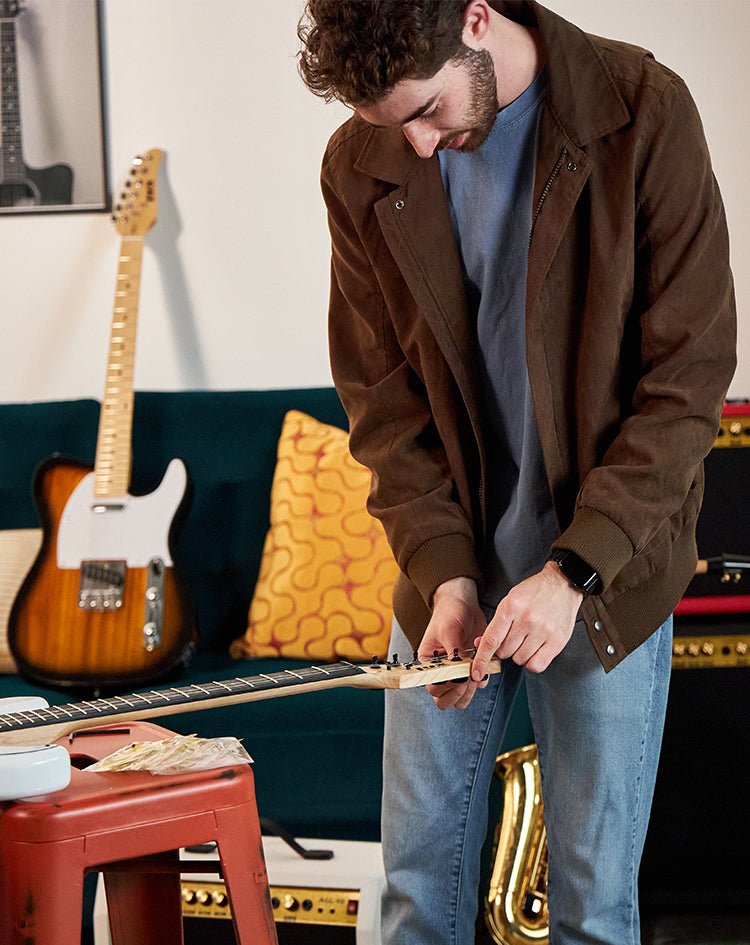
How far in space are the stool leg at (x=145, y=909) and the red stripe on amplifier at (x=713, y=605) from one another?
1.22 m

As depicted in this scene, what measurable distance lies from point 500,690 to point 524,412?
33 centimetres

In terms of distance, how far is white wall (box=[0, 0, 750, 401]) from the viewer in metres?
2.89

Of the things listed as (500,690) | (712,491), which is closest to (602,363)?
(500,690)

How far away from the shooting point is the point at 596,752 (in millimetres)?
1281

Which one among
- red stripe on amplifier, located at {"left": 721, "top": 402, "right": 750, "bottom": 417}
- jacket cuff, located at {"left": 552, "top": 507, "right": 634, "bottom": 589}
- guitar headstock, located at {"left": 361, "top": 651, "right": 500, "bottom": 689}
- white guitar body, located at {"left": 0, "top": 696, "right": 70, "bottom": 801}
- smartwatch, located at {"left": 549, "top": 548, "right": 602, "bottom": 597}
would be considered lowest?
white guitar body, located at {"left": 0, "top": 696, "right": 70, "bottom": 801}

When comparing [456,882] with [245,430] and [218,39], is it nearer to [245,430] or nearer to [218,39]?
[245,430]

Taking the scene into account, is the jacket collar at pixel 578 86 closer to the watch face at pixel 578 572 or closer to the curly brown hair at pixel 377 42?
the curly brown hair at pixel 377 42

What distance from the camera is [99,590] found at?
246 cm

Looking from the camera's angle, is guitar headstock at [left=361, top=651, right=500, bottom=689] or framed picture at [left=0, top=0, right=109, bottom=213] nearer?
guitar headstock at [left=361, top=651, right=500, bottom=689]

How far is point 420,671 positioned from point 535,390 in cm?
34

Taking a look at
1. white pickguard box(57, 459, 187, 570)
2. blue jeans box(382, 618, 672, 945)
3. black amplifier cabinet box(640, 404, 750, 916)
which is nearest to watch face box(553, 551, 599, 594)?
blue jeans box(382, 618, 672, 945)

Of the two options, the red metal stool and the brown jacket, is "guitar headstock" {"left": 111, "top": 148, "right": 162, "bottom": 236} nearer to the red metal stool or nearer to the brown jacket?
the brown jacket

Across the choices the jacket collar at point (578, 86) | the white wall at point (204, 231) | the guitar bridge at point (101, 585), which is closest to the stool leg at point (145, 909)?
the jacket collar at point (578, 86)

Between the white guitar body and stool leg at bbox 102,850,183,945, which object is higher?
the white guitar body
